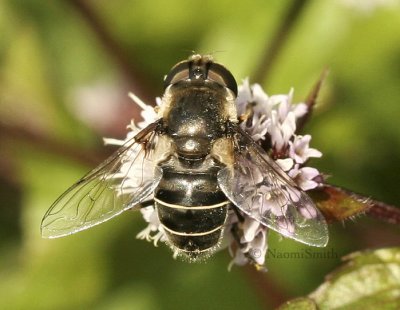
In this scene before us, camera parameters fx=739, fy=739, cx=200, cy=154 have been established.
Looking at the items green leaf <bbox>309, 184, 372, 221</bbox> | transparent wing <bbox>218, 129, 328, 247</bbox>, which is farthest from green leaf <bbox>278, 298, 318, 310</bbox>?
transparent wing <bbox>218, 129, 328, 247</bbox>

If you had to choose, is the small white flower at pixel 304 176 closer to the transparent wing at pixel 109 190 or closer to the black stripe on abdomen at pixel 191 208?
the black stripe on abdomen at pixel 191 208

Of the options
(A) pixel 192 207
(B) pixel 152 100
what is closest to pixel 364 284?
(A) pixel 192 207

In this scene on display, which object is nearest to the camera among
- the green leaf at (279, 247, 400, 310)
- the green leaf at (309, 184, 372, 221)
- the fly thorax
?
the fly thorax

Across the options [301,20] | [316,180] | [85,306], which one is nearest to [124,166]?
[316,180]

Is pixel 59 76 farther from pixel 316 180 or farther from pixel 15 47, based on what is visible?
pixel 316 180

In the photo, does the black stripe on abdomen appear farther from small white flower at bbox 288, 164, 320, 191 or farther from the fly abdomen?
small white flower at bbox 288, 164, 320, 191
